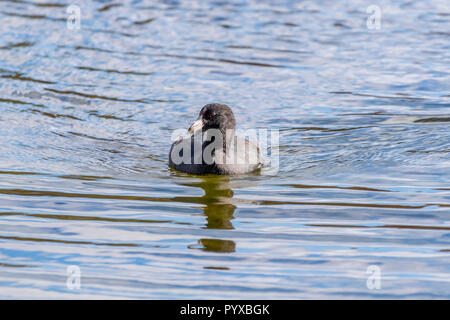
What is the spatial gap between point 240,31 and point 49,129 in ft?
19.8

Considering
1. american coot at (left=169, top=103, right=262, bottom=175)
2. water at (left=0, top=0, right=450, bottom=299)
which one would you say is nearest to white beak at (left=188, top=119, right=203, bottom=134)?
american coot at (left=169, top=103, right=262, bottom=175)

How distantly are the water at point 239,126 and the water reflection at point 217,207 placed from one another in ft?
0.08

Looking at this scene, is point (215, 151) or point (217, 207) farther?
point (215, 151)

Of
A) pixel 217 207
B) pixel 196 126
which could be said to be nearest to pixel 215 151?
pixel 196 126

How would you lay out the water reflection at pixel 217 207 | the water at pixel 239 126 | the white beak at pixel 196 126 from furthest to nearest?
the white beak at pixel 196 126
the water reflection at pixel 217 207
the water at pixel 239 126

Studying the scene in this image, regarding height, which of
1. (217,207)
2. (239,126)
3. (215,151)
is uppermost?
(239,126)

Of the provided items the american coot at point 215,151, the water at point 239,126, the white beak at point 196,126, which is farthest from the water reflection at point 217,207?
the white beak at point 196,126

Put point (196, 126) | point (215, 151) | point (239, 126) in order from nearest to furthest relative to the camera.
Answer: point (196, 126) < point (215, 151) < point (239, 126)

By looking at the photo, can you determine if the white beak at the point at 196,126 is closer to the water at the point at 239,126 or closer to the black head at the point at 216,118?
the black head at the point at 216,118

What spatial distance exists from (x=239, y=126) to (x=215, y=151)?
2.06 metres

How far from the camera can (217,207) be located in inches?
300

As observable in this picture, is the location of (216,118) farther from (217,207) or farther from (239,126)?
(239,126)

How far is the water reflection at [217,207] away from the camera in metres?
6.50
